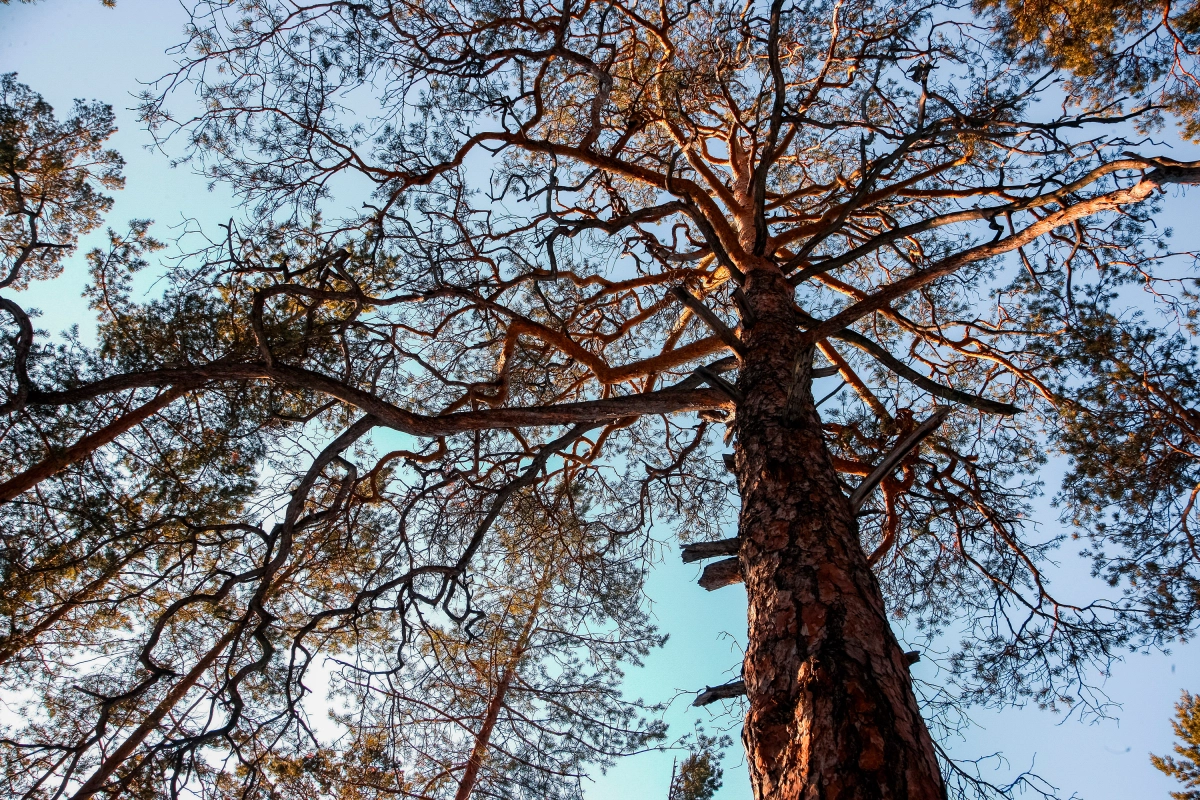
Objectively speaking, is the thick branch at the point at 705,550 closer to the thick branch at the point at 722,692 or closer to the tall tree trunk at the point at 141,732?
the thick branch at the point at 722,692

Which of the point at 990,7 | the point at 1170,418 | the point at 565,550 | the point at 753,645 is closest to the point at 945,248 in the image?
the point at 990,7

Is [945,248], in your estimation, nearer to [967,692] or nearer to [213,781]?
[967,692]

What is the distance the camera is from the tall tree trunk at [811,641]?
4.93 ft

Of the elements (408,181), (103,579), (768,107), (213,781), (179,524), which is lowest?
(213,781)

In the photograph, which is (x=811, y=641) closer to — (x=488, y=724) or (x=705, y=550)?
(x=705, y=550)

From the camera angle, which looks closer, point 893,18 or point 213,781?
point 213,781

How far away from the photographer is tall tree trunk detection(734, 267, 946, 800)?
150 centimetres

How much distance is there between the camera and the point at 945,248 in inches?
204

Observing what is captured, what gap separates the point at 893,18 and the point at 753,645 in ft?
15.5

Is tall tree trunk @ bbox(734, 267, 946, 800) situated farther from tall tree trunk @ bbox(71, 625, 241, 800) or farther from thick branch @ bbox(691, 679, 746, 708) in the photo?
tall tree trunk @ bbox(71, 625, 241, 800)

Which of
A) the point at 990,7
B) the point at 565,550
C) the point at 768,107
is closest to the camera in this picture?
the point at 990,7

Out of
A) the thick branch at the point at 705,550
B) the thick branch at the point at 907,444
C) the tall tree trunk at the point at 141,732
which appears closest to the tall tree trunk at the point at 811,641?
the thick branch at the point at 705,550

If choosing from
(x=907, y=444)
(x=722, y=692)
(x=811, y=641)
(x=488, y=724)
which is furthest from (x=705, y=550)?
(x=488, y=724)

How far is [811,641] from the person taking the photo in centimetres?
182
